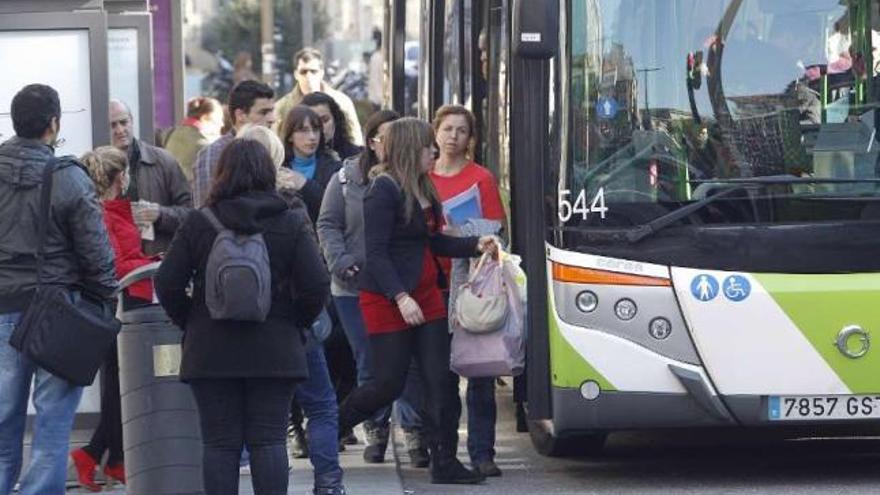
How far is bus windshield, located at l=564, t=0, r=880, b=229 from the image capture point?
9.59 m

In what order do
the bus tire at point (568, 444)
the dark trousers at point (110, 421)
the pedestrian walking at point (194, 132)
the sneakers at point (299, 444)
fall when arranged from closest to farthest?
1. the dark trousers at point (110, 421)
2. the bus tire at point (568, 444)
3. the sneakers at point (299, 444)
4. the pedestrian walking at point (194, 132)

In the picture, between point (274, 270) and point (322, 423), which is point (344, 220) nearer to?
point (322, 423)

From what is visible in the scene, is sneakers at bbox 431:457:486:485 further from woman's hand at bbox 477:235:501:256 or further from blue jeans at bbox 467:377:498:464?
woman's hand at bbox 477:235:501:256

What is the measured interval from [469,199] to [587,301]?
950 millimetres

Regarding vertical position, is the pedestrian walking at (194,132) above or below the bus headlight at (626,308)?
above

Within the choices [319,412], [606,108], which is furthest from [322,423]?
[606,108]

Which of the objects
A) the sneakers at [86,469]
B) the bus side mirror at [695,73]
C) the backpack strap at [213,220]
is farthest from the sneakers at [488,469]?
the backpack strap at [213,220]

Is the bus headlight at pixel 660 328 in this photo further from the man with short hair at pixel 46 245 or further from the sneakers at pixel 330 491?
the man with short hair at pixel 46 245

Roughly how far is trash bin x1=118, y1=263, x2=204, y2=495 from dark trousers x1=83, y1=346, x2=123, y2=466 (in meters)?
1.26

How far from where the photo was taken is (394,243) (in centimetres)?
970

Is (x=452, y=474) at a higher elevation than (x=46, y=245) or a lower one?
lower

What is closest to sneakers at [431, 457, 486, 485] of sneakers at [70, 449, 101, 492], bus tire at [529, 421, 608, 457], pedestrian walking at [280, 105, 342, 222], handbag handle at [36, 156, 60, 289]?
bus tire at [529, 421, 608, 457]

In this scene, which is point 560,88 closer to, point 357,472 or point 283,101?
point 357,472

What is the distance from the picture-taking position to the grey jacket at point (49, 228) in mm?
8445
